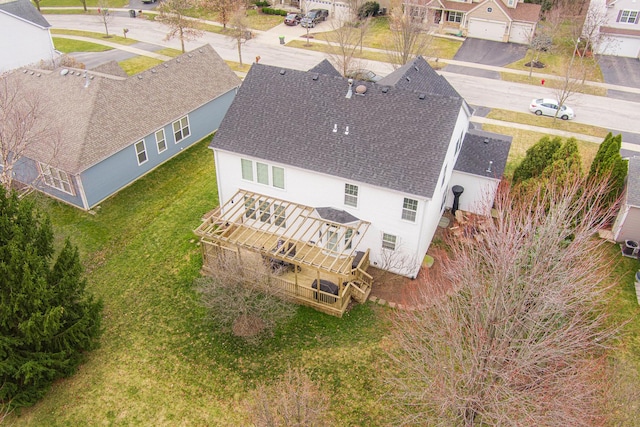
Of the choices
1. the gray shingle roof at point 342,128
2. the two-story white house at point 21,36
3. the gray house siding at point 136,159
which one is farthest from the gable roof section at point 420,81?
the two-story white house at point 21,36

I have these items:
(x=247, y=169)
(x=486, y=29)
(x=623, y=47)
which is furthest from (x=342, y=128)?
(x=623, y=47)

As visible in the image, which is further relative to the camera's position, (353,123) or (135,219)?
(135,219)

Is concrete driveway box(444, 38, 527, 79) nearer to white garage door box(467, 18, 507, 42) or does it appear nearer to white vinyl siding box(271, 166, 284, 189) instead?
white garage door box(467, 18, 507, 42)

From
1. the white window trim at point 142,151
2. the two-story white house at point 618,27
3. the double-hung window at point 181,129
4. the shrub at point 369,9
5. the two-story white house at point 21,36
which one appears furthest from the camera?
the shrub at point 369,9

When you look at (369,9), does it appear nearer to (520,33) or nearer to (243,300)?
(520,33)

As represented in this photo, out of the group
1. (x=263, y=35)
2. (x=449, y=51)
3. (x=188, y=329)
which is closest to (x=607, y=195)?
(x=188, y=329)

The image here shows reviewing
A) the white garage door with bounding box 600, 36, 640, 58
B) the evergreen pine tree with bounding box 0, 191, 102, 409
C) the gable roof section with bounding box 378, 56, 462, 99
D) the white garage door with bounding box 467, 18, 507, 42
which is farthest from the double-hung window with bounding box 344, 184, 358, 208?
the white garage door with bounding box 600, 36, 640, 58

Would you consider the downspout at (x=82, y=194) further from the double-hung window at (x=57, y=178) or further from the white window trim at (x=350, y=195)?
the white window trim at (x=350, y=195)

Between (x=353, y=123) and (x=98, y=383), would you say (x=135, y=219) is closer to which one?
(x=98, y=383)
